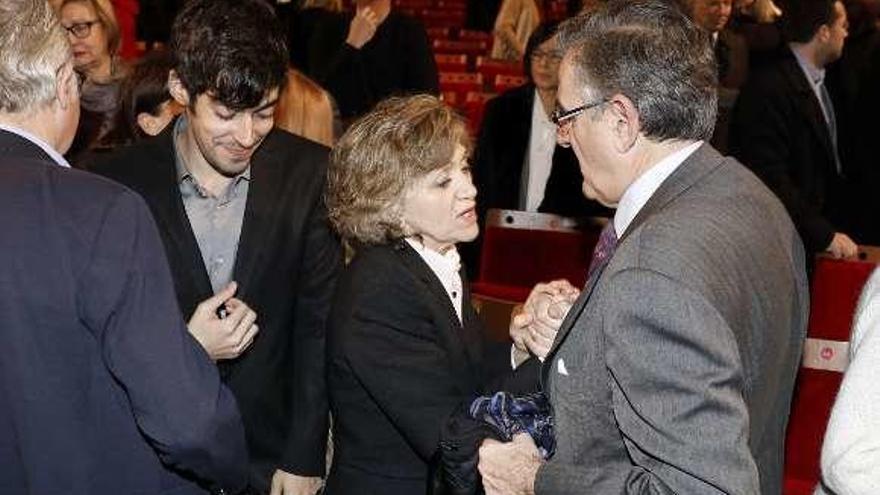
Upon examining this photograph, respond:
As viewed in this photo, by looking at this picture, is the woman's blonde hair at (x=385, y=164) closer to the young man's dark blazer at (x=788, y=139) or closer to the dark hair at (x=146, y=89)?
the dark hair at (x=146, y=89)

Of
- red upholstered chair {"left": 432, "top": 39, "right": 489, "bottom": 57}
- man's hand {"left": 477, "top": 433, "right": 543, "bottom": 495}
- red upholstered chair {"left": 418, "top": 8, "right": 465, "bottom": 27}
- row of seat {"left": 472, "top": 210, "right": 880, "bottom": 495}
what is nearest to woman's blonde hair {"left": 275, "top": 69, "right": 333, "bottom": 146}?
row of seat {"left": 472, "top": 210, "right": 880, "bottom": 495}

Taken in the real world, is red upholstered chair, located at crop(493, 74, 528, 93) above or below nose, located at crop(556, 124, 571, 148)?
below

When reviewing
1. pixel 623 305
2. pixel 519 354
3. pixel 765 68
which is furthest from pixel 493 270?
pixel 623 305

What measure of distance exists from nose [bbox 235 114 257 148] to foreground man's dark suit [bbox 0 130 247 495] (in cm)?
74

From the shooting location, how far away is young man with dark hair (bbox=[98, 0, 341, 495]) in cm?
314

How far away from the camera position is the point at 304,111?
4.18 metres

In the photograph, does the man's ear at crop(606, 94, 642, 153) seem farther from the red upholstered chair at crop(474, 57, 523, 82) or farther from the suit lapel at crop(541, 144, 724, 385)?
the red upholstered chair at crop(474, 57, 523, 82)

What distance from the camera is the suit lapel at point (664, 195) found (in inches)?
88.5

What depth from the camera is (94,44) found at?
16.8 feet

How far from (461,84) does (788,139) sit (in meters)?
5.81

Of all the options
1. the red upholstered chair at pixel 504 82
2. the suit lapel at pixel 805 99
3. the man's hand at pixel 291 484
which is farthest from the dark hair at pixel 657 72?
the red upholstered chair at pixel 504 82

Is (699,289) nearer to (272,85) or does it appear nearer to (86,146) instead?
(272,85)

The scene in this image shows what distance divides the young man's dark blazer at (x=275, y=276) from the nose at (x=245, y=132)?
139 mm

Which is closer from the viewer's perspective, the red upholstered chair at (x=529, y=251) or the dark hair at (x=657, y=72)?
the dark hair at (x=657, y=72)
